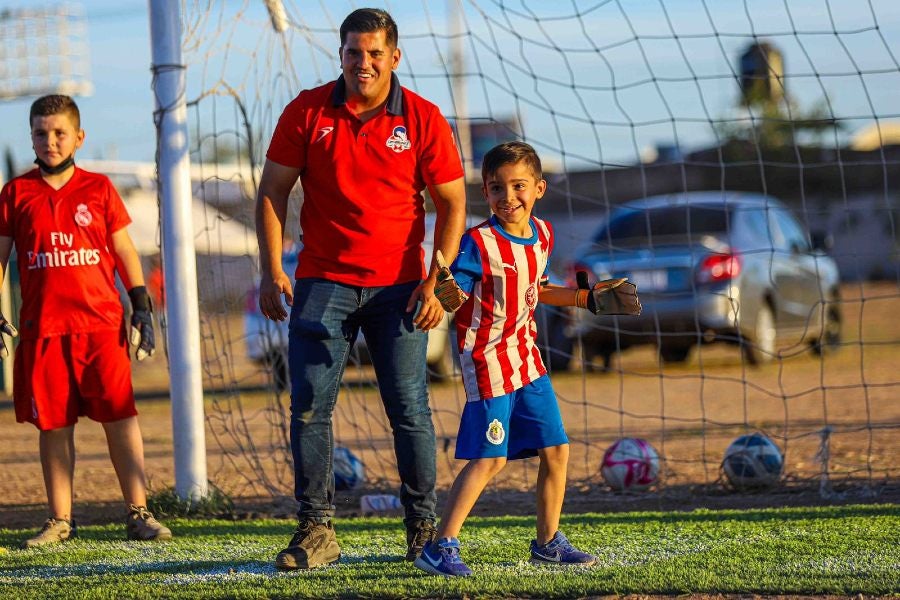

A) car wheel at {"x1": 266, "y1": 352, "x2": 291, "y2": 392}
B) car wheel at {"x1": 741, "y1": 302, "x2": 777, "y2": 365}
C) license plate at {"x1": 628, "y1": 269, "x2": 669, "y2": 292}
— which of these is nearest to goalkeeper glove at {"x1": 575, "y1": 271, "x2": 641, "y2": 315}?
car wheel at {"x1": 266, "y1": 352, "x2": 291, "y2": 392}

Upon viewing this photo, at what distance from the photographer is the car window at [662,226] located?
1151cm

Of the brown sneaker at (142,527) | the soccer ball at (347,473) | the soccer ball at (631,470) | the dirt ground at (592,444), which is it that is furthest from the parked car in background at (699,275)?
the brown sneaker at (142,527)

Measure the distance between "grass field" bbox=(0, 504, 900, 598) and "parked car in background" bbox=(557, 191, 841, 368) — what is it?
5123 mm

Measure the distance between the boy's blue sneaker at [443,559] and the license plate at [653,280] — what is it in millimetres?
7204

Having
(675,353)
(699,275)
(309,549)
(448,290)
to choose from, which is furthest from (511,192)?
(675,353)

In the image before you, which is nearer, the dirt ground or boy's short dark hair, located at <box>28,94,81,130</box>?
boy's short dark hair, located at <box>28,94,81,130</box>

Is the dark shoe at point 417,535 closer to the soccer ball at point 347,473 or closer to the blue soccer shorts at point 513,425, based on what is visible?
the blue soccer shorts at point 513,425

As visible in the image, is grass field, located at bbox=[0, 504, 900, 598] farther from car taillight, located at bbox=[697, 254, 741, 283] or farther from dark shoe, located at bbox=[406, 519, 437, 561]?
car taillight, located at bbox=[697, 254, 741, 283]

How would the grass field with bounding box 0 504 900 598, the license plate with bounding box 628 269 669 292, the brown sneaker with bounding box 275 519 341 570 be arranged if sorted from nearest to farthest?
the grass field with bounding box 0 504 900 598 → the brown sneaker with bounding box 275 519 341 570 → the license plate with bounding box 628 269 669 292

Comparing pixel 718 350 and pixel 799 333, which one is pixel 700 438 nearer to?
pixel 799 333

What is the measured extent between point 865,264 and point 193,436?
3047 centimetres

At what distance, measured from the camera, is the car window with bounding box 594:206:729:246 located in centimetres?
1151

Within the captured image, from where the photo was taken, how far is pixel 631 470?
6.44m

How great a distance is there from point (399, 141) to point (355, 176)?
209 millimetres
